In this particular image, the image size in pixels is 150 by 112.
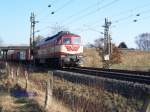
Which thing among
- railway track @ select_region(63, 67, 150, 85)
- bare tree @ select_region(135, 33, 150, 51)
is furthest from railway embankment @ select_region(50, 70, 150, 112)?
bare tree @ select_region(135, 33, 150, 51)

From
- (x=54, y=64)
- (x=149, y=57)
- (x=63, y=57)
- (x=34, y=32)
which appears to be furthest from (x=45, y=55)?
(x=149, y=57)

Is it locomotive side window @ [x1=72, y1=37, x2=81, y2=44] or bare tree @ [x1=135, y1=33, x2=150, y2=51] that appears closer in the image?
locomotive side window @ [x1=72, y1=37, x2=81, y2=44]

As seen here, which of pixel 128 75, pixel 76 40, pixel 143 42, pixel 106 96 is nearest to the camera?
pixel 106 96

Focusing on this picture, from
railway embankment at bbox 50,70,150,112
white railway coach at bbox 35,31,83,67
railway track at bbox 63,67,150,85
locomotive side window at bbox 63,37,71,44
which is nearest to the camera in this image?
railway embankment at bbox 50,70,150,112

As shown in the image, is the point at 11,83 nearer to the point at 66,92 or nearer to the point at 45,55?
Answer: the point at 66,92

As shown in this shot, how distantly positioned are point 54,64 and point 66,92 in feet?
61.6

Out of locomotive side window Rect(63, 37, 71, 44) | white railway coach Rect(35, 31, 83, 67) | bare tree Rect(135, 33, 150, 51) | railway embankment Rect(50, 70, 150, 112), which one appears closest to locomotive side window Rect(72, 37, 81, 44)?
white railway coach Rect(35, 31, 83, 67)

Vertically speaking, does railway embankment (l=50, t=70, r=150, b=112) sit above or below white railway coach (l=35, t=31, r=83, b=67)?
below

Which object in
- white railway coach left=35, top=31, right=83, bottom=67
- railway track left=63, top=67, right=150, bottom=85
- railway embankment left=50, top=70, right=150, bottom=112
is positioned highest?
white railway coach left=35, top=31, right=83, bottom=67

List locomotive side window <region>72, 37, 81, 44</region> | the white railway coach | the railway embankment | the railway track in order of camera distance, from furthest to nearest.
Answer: locomotive side window <region>72, 37, 81, 44</region> < the white railway coach < the railway track < the railway embankment

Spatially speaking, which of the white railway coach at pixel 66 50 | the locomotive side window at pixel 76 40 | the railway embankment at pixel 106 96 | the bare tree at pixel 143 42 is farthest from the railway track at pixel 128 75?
the bare tree at pixel 143 42

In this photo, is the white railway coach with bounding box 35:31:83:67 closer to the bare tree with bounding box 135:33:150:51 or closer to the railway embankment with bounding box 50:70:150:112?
the railway embankment with bounding box 50:70:150:112

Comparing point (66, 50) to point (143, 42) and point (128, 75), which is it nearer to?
point (128, 75)

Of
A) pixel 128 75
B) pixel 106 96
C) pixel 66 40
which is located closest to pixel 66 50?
pixel 66 40
